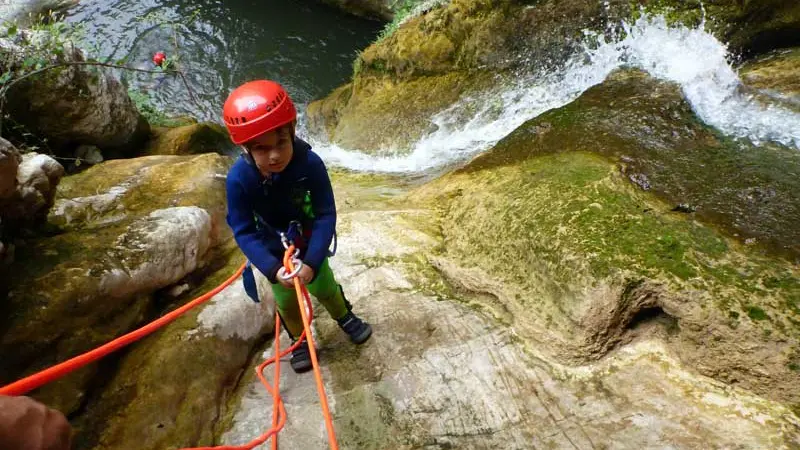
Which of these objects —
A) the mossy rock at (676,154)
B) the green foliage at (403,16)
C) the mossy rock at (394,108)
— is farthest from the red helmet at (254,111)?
the green foliage at (403,16)

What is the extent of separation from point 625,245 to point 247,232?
209 centimetres

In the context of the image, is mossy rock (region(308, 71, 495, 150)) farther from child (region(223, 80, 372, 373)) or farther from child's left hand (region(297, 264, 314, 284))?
child's left hand (region(297, 264, 314, 284))

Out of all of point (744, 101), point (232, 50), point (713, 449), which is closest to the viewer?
point (713, 449)

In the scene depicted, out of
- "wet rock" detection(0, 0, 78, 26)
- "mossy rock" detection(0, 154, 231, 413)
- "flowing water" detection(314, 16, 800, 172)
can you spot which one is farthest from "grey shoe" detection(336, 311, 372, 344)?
"wet rock" detection(0, 0, 78, 26)

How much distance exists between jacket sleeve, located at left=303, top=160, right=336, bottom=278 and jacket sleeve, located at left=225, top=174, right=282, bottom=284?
0.19 metres

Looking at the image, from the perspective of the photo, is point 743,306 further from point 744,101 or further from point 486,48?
point 486,48

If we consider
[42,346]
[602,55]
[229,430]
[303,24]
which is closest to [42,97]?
[42,346]

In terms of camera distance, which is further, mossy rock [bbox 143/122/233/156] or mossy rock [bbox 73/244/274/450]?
mossy rock [bbox 143/122/233/156]

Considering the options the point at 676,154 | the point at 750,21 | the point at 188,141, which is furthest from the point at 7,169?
the point at 750,21

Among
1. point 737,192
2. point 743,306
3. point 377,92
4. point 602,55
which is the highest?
point 602,55

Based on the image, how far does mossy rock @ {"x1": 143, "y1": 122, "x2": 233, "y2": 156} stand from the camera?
273 inches

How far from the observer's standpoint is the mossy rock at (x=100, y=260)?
103 inches

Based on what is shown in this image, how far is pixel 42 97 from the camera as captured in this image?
539 cm

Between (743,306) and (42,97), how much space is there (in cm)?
664
